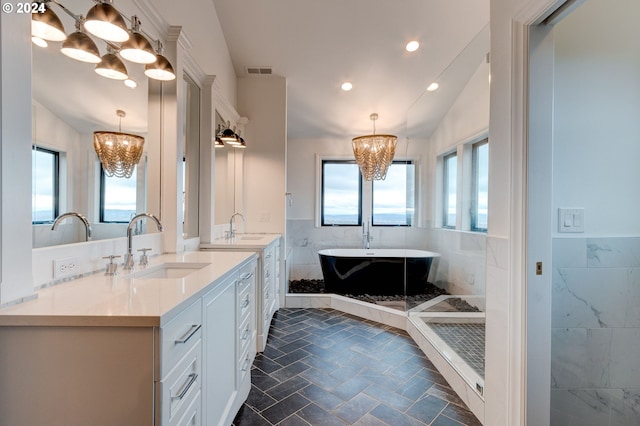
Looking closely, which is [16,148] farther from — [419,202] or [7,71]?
[419,202]

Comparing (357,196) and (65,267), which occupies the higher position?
(357,196)

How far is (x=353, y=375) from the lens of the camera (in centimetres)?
231

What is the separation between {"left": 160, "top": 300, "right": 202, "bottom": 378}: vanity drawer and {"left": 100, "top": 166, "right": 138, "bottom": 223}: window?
2.88 feet

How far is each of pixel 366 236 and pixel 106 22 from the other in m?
4.40

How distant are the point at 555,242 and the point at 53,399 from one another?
2.09 meters

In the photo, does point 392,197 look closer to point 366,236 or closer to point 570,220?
point 366,236

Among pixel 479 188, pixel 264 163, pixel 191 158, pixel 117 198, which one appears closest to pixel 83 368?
pixel 117 198

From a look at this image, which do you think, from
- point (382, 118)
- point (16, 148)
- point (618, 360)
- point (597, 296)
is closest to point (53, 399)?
point (16, 148)

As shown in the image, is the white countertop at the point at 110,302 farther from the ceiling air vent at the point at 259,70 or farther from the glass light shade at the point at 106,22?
the ceiling air vent at the point at 259,70

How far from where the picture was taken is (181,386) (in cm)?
104

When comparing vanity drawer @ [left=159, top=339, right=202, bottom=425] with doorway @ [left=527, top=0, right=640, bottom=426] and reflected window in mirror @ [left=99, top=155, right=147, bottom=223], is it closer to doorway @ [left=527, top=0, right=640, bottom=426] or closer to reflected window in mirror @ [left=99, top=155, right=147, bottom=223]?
reflected window in mirror @ [left=99, top=155, right=147, bottom=223]

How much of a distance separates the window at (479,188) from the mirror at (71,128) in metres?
3.27

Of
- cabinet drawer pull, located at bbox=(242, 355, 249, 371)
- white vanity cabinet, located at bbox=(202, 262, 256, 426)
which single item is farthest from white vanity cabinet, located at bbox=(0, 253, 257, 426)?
cabinet drawer pull, located at bbox=(242, 355, 249, 371)

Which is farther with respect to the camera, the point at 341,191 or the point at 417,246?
the point at 341,191
